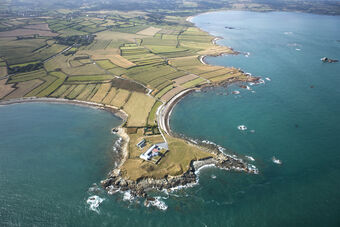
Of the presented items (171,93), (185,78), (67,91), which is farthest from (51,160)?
(185,78)

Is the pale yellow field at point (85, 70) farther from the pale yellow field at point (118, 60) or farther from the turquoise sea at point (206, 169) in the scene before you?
the turquoise sea at point (206, 169)

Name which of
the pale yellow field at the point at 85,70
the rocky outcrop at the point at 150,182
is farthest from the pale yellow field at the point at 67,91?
the rocky outcrop at the point at 150,182

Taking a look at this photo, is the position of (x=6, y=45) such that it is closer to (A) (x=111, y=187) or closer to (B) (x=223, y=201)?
(A) (x=111, y=187)

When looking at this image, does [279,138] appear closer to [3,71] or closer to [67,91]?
[67,91]

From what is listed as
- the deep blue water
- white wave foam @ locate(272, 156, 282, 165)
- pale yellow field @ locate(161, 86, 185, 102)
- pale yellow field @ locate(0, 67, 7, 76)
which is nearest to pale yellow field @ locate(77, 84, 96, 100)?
pale yellow field @ locate(161, 86, 185, 102)

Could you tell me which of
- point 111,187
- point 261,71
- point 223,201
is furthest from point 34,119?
point 261,71

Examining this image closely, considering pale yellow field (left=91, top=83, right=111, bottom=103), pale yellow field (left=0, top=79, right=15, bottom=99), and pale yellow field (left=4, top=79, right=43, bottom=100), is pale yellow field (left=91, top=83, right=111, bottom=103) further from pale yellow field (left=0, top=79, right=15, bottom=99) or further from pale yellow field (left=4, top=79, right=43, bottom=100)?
pale yellow field (left=0, top=79, right=15, bottom=99)
